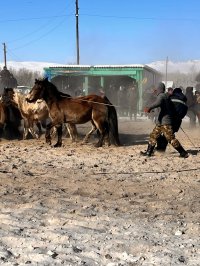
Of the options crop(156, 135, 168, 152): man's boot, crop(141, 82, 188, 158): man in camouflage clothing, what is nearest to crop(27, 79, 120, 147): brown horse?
crop(156, 135, 168, 152): man's boot

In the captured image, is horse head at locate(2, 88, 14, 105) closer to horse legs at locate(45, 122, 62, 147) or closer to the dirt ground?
horse legs at locate(45, 122, 62, 147)

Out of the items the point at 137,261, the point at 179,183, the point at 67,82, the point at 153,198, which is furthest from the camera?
the point at 67,82

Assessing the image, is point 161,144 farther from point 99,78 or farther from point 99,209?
point 99,78

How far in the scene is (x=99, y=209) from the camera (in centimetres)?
562

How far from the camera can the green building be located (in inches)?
1006

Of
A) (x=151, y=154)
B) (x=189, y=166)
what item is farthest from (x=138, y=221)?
(x=151, y=154)

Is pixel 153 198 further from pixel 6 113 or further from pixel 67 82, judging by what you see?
pixel 67 82

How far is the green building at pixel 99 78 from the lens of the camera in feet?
83.9

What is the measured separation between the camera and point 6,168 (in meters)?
8.16

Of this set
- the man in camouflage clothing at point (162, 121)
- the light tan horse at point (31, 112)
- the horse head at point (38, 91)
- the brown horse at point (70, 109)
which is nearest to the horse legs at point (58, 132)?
the brown horse at point (70, 109)

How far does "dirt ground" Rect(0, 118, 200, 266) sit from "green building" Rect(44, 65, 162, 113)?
52.5ft

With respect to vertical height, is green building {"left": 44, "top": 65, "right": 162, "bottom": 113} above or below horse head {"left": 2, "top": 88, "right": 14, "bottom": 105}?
above

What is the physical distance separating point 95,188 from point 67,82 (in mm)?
20495

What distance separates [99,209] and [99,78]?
21497 millimetres
